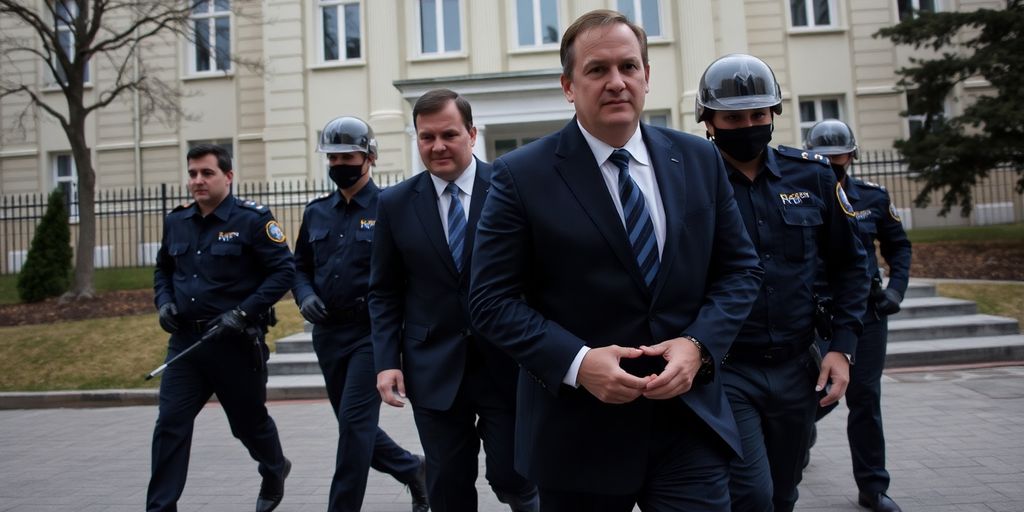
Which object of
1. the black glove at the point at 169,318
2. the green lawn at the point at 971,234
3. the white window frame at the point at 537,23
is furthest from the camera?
the white window frame at the point at 537,23

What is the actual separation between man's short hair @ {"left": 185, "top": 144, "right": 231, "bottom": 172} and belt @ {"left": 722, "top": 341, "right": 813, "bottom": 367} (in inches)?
135

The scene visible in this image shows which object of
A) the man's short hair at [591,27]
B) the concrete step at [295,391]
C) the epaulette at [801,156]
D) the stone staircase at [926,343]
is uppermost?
the man's short hair at [591,27]

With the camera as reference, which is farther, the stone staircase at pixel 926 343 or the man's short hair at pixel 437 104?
the stone staircase at pixel 926 343

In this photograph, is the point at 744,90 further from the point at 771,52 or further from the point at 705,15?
the point at 771,52

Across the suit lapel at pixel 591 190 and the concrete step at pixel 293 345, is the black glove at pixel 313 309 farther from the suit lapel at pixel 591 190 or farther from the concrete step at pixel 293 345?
the concrete step at pixel 293 345

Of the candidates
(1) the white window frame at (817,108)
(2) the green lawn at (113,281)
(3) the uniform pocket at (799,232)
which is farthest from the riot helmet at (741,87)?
(1) the white window frame at (817,108)

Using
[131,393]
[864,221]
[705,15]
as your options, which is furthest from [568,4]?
[864,221]

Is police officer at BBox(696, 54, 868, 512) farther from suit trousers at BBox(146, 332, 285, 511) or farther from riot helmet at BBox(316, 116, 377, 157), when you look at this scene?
suit trousers at BBox(146, 332, 285, 511)

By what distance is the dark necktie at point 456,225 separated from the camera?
3.75 meters

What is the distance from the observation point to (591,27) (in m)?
2.39

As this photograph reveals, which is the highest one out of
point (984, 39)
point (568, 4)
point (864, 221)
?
point (568, 4)

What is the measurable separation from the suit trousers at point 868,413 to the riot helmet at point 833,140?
112 cm

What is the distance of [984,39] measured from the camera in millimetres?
16172

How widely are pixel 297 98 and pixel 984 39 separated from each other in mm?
17255
